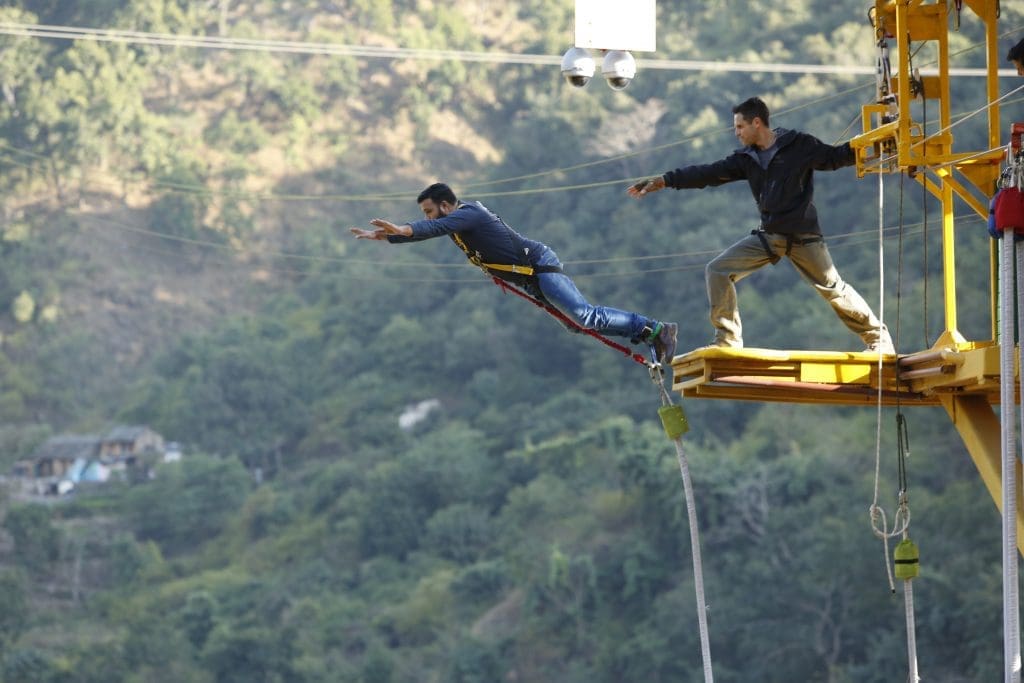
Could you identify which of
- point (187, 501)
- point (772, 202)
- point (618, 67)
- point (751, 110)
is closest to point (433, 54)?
point (187, 501)

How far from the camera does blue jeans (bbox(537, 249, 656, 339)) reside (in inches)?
437

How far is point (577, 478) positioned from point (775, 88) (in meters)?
18.4

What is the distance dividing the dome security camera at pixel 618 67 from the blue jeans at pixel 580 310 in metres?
1.08

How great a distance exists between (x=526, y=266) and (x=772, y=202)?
147 cm

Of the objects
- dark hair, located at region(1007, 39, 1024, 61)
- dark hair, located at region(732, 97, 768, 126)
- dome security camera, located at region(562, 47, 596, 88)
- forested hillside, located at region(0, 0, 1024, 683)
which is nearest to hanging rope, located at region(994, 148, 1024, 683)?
dark hair, located at region(1007, 39, 1024, 61)

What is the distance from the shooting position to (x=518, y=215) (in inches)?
2837

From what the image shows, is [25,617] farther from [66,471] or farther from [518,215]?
[518,215]

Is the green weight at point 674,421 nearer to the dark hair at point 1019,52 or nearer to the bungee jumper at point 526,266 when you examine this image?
the bungee jumper at point 526,266

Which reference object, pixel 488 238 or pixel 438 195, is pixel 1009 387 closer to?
pixel 488 238

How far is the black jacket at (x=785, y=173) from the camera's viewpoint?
10759mm

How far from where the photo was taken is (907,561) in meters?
10.6

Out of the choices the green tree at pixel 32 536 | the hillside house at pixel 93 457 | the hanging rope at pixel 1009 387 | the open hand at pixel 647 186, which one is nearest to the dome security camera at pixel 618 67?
the open hand at pixel 647 186

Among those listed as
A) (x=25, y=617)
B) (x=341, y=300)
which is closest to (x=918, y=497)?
(x=25, y=617)

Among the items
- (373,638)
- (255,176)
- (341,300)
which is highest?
(255,176)
